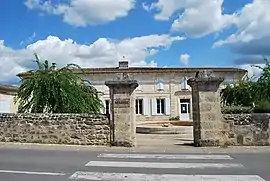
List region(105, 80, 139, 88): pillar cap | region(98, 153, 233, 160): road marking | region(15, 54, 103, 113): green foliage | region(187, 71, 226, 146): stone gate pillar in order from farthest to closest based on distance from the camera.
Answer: region(15, 54, 103, 113): green foliage < region(105, 80, 139, 88): pillar cap < region(187, 71, 226, 146): stone gate pillar < region(98, 153, 233, 160): road marking

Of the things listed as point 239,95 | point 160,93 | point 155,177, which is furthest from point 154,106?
point 155,177

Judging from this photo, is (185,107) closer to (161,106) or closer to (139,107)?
(161,106)

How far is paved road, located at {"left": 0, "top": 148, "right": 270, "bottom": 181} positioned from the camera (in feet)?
26.2

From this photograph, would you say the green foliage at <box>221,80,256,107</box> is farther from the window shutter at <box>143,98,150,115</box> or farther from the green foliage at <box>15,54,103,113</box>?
the window shutter at <box>143,98,150,115</box>

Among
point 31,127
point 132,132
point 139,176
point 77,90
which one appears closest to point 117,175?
point 139,176

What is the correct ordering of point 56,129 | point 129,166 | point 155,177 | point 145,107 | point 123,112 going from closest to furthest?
point 155,177 < point 129,166 < point 123,112 < point 56,129 < point 145,107

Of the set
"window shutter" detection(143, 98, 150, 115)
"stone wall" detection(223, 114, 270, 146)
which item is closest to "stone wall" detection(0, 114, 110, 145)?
"stone wall" detection(223, 114, 270, 146)

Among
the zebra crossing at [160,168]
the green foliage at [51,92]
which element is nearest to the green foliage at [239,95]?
the green foliage at [51,92]

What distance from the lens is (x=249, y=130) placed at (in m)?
14.0

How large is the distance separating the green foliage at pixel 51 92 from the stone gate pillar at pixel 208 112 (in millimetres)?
→ 6989

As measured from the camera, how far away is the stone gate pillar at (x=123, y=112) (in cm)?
1417

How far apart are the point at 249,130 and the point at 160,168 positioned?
237 inches

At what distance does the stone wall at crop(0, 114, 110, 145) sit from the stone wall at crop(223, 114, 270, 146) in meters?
4.61

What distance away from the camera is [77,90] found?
19453mm
